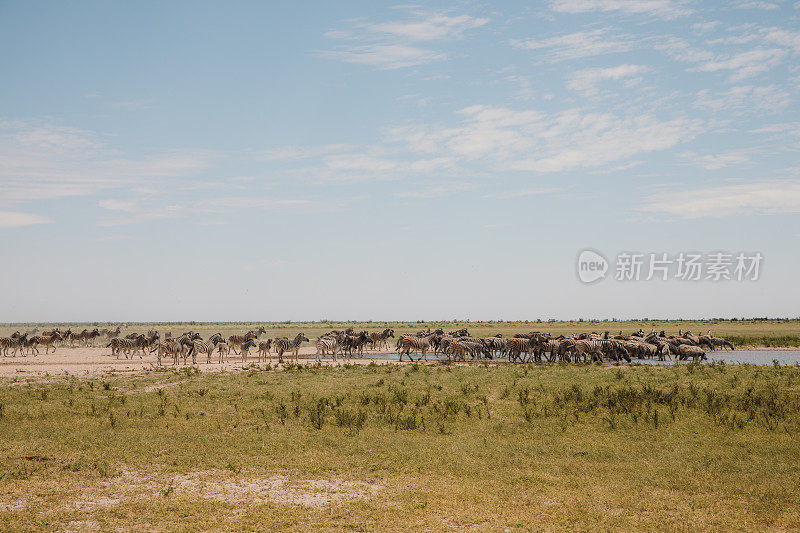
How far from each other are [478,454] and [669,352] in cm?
3507

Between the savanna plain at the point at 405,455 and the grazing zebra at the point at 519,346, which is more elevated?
the grazing zebra at the point at 519,346

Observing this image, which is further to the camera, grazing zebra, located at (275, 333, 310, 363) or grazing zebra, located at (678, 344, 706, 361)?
grazing zebra, located at (275, 333, 310, 363)

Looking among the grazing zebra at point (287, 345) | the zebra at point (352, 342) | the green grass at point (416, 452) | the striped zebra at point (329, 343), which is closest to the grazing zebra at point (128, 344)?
the grazing zebra at point (287, 345)

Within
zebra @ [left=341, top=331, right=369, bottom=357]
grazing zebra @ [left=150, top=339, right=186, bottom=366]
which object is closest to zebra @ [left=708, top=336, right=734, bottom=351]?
zebra @ [left=341, top=331, right=369, bottom=357]

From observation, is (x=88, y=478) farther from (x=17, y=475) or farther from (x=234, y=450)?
(x=234, y=450)

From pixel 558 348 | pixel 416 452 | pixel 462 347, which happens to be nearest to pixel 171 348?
pixel 462 347

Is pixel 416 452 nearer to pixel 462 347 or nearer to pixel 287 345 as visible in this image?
pixel 462 347

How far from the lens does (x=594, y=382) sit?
24844mm

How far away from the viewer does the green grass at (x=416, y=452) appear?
399 inches

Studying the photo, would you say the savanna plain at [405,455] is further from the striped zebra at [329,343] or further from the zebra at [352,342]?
the zebra at [352,342]

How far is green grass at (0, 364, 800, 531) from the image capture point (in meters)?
10.1

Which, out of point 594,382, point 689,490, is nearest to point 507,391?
point 594,382

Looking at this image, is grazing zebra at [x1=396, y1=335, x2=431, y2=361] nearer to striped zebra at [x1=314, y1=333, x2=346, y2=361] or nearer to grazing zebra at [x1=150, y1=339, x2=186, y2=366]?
striped zebra at [x1=314, y1=333, x2=346, y2=361]

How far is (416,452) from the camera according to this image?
14430 millimetres
